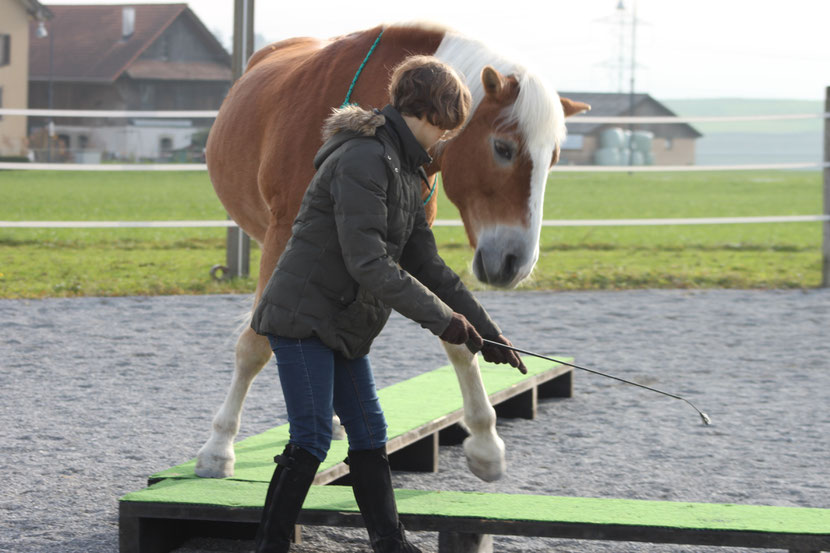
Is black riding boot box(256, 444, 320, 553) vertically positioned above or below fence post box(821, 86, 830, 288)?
below

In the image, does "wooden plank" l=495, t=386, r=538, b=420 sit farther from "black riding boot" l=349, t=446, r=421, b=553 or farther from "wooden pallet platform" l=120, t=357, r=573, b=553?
"black riding boot" l=349, t=446, r=421, b=553

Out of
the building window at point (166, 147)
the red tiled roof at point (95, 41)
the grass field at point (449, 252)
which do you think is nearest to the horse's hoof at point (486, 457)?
the grass field at point (449, 252)

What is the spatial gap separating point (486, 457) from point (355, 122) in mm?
1377

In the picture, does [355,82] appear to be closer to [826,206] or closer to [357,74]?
[357,74]

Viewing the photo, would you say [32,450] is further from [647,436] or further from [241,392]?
[647,436]

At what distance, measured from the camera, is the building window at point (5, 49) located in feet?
174

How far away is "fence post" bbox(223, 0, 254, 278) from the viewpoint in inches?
366

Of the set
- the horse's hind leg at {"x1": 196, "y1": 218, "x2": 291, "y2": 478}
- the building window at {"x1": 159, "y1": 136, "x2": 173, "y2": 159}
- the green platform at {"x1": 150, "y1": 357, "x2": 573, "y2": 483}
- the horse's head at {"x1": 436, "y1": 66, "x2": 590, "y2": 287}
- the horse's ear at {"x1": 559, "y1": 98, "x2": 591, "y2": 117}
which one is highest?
the building window at {"x1": 159, "y1": 136, "x2": 173, "y2": 159}

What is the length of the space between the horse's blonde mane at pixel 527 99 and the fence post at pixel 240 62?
239 inches

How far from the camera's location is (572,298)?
8.76m

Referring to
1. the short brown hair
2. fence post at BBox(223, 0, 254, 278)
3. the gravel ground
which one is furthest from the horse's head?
fence post at BBox(223, 0, 254, 278)

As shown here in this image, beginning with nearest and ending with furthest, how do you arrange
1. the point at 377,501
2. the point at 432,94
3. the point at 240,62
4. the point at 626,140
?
1. the point at 432,94
2. the point at 377,501
3. the point at 240,62
4. the point at 626,140

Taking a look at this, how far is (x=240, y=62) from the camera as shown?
9.30m

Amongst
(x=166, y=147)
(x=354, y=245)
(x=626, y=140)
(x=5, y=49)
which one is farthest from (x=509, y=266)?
(x=626, y=140)
